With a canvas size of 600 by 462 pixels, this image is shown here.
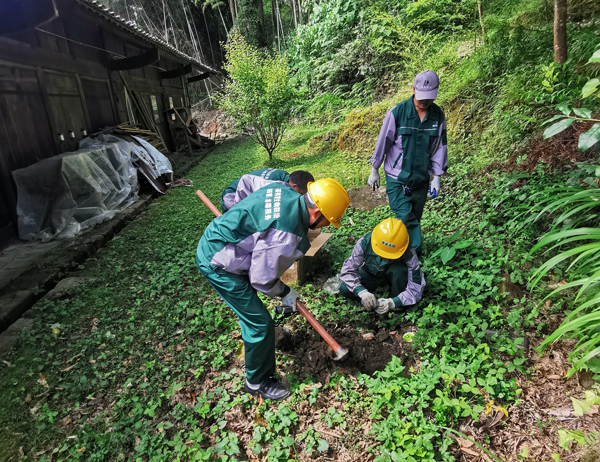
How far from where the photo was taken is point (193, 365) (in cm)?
287

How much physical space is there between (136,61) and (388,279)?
8.93 meters

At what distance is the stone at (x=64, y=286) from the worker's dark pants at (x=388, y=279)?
129 inches

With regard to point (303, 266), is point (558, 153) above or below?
above

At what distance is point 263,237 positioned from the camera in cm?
209

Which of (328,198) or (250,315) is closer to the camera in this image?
(328,198)

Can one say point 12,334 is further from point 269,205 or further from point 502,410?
point 502,410

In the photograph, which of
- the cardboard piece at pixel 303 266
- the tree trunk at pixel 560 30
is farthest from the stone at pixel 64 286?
the tree trunk at pixel 560 30

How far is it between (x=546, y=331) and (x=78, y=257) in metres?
5.50

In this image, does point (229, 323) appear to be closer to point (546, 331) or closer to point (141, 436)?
point (141, 436)

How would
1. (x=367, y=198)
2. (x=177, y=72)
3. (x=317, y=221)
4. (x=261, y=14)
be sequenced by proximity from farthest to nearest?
(x=261, y=14), (x=177, y=72), (x=367, y=198), (x=317, y=221)

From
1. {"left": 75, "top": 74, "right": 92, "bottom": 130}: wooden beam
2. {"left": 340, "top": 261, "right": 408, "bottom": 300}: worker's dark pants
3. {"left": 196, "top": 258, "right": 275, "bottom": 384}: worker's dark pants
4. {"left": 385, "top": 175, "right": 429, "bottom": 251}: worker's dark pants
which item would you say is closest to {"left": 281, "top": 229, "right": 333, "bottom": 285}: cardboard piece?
{"left": 340, "top": 261, "right": 408, "bottom": 300}: worker's dark pants

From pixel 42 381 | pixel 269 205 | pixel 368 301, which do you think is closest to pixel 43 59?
pixel 42 381

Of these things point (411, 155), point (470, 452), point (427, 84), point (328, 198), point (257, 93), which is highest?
point (257, 93)

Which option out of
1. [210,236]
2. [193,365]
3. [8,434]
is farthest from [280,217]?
[8,434]
